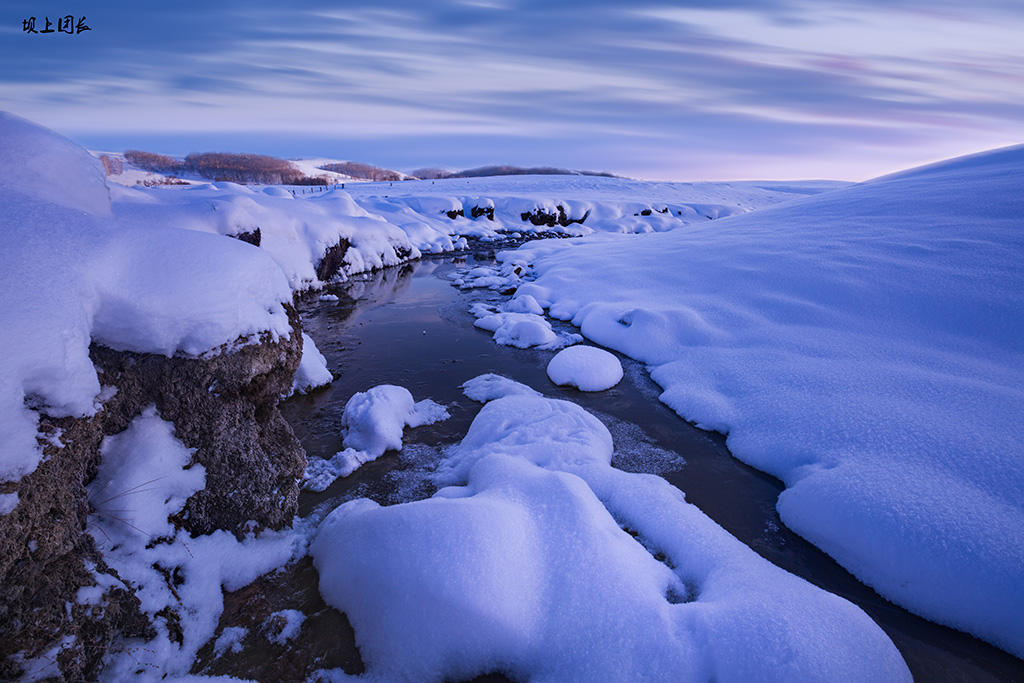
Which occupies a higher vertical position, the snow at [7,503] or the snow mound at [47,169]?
the snow mound at [47,169]

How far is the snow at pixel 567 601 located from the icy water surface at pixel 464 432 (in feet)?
1.43

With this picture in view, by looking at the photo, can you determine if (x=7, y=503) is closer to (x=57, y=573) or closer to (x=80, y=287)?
(x=57, y=573)

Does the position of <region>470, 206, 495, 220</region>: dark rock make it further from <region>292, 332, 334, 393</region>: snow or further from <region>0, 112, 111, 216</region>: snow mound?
<region>0, 112, 111, 216</region>: snow mound

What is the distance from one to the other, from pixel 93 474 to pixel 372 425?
2.97 m

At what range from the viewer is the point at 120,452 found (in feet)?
10.6

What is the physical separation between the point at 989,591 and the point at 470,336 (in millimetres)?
8641

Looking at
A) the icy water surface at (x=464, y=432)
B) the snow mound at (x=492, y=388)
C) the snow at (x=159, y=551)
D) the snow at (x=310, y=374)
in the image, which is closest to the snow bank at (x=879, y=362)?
the icy water surface at (x=464, y=432)

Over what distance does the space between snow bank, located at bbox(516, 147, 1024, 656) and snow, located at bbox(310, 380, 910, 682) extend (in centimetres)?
106

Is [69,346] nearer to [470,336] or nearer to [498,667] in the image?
[498,667]

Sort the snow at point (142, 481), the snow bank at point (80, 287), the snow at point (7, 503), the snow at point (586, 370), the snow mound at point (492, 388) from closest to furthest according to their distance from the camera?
the snow at point (7, 503) → the snow bank at point (80, 287) → the snow at point (142, 481) → the snow mound at point (492, 388) → the snow at point (586, 370)

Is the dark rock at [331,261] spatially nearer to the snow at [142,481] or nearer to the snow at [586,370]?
the snow at [586,370]

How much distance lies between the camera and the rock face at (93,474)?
230cm

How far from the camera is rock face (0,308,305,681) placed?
90.6 inches

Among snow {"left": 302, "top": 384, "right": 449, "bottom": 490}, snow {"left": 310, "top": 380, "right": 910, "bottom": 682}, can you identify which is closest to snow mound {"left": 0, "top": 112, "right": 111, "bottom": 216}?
snow {"left": 302, "top": 384, "right": 449, "bottom": 490}
